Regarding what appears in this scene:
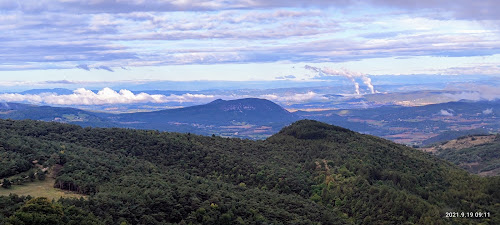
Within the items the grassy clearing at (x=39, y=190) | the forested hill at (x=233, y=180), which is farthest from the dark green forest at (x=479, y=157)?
the grassy clearing at (x=39, y=190)

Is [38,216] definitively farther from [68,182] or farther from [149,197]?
[68,182]

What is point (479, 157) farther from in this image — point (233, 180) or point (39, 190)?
point (39, 190)

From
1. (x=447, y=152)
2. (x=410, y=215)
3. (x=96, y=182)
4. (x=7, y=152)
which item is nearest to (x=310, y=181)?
(x=410, y=215)

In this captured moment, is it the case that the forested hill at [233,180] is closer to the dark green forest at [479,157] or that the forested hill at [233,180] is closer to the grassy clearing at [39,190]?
the grassy clearing at [39,190]

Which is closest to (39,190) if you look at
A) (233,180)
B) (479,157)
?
(233,180)

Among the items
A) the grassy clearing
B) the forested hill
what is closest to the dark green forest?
the forested hill
